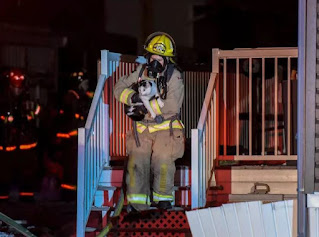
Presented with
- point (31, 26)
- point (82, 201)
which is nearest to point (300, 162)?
point (82, 201)

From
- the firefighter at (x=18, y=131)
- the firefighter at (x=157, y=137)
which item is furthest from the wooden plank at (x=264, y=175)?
the firefighter at (x=18, y=131)

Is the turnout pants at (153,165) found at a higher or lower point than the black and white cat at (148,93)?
lower

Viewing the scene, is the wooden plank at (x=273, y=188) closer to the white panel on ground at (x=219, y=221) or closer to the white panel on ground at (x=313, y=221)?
the white panel on ground at (x=219, y=221)

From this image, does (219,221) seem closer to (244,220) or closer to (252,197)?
(244,220)

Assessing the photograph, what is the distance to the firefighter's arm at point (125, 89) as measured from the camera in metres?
8.36

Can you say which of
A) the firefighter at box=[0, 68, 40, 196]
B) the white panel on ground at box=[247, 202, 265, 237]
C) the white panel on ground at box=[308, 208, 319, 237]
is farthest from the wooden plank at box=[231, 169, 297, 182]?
the firefighter at box=[0, 68, 40, 196]

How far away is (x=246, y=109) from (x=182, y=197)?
258 cm

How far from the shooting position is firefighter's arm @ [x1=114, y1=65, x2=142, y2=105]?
329 inches

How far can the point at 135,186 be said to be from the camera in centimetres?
837

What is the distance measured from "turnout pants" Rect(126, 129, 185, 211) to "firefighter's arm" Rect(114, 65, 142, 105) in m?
0.44

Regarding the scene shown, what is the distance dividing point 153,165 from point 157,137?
0.31 m

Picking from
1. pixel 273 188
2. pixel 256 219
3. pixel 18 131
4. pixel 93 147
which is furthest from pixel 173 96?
pixel 18 131

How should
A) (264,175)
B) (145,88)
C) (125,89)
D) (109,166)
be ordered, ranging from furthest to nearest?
(109,166) < (264,175) < (125,89) < (145,88)

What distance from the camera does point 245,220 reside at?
6727 mm
